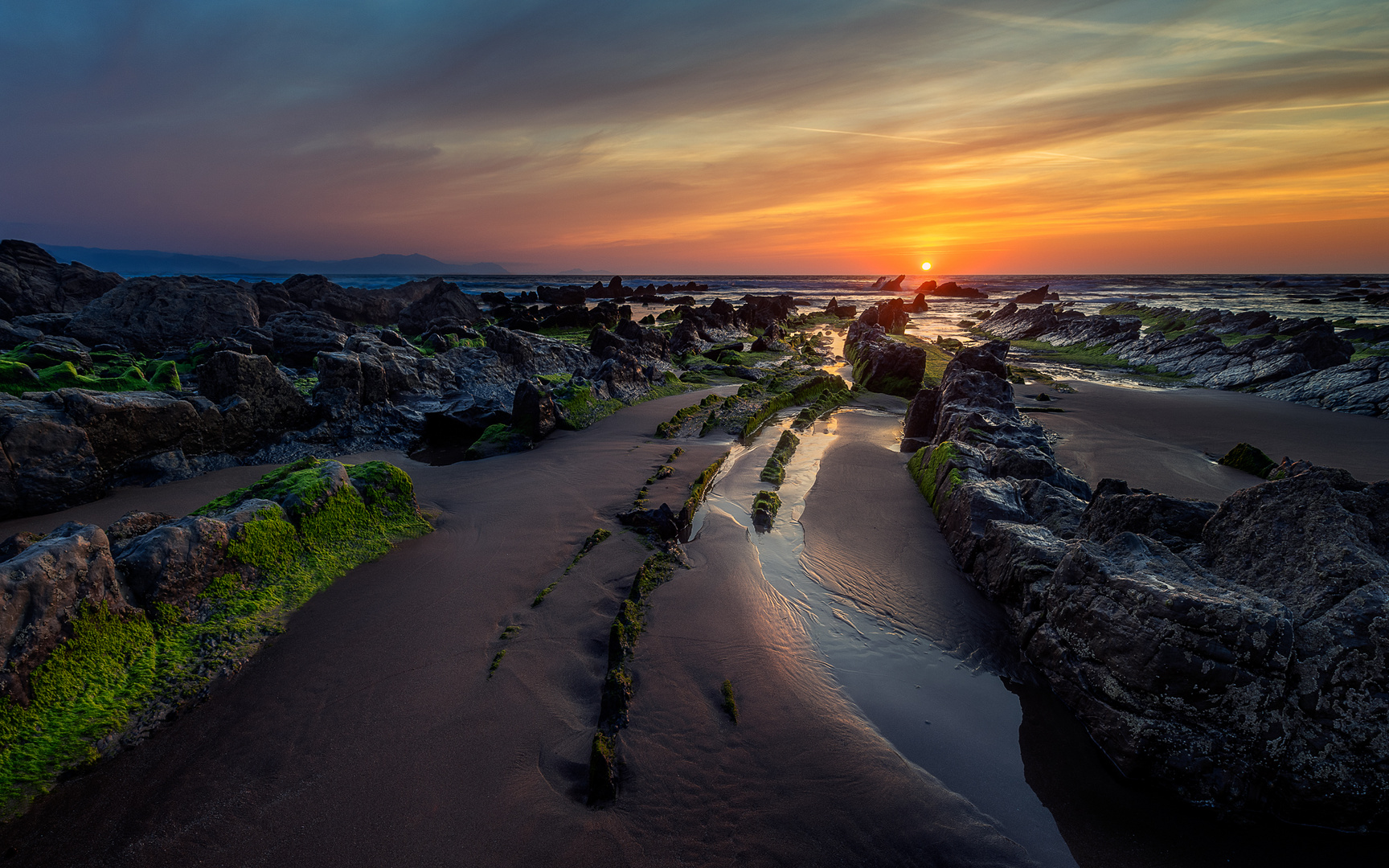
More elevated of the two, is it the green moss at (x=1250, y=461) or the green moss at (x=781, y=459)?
the green moss at (x=1250, y=461)

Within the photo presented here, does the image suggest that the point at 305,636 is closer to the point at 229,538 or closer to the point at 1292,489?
the point at 229,538

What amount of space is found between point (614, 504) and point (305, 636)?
14.6 ft

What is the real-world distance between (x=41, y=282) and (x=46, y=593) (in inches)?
1534

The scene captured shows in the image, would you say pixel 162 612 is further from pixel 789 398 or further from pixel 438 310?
pixel 438 310

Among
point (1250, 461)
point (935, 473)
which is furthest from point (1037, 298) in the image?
point (935, 473)

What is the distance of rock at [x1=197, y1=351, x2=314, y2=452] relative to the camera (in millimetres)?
10641

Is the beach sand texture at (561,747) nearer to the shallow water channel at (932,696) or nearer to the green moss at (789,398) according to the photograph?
the shallow water channel at (932,696)

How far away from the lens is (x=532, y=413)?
40.9ft

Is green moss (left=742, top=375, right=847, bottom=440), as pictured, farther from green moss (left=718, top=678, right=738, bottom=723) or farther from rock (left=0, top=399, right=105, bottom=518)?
rock (left=0, top=399, right=105, bottom=518)

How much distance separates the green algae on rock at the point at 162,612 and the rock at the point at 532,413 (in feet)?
17.7

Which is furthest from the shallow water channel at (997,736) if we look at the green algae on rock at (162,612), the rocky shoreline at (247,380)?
the rocky shoreline at (247,380)

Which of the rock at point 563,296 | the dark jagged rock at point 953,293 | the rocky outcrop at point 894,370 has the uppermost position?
the dark jagged rock at point 953,293

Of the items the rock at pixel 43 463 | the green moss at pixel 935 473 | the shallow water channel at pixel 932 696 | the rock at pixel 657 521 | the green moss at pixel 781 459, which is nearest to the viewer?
the shallow water channel at pixel 932 696

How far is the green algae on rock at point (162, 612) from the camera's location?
386 centimetres
